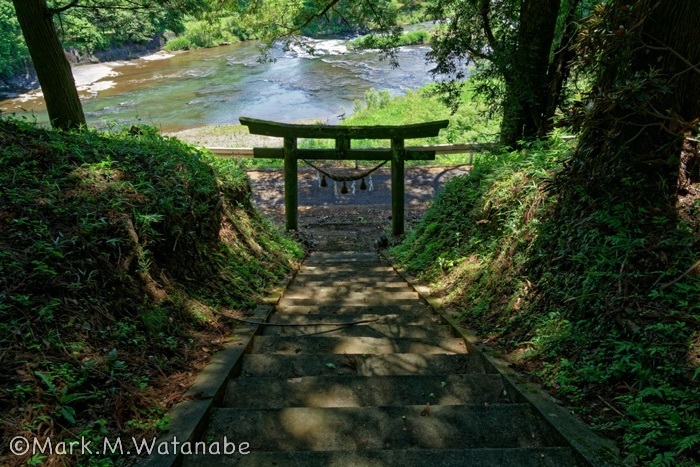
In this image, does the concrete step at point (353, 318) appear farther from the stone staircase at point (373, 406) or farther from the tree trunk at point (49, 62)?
the tree trunk at point (49, 62)

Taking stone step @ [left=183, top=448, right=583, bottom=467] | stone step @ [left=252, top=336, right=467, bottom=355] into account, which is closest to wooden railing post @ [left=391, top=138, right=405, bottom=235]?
stone step @ [left=252, top=336, right=467, bottom=355]

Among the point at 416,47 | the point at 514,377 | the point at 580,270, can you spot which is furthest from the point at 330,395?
the point at 416,47

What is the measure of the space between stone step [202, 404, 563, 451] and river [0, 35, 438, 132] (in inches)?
726

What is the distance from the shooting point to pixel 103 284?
2.74m

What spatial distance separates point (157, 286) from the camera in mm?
3254

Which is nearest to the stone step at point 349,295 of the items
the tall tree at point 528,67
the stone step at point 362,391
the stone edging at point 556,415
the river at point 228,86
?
the stone edging at point 556,415

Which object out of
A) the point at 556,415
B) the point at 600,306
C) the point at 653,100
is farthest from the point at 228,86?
the point at 556,415

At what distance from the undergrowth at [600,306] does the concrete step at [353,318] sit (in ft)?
1.23

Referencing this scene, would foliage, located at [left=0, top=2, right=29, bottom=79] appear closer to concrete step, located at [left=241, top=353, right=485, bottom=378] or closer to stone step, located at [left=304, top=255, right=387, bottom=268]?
stone step, located at [left=304, top=255, right=387, bottom=268]

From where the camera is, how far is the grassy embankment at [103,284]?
6.63ft

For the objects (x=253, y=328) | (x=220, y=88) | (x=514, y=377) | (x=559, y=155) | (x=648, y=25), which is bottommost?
(x=220, y=88)

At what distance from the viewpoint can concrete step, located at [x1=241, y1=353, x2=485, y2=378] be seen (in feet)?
9.81

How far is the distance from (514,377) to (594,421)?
547 millimetres

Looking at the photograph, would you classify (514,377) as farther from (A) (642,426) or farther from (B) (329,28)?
(B) (329,28)
